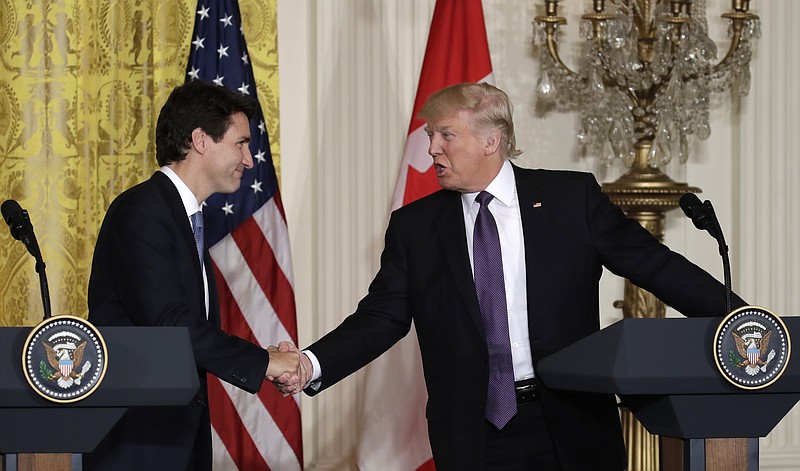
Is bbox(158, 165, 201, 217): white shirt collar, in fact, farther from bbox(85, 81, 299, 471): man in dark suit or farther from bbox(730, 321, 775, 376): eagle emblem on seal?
bbox(730, 321, 775, 376): eagle emblem on seal

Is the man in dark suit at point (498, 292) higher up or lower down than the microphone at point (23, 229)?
lower down

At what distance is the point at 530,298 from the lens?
3.04 meters

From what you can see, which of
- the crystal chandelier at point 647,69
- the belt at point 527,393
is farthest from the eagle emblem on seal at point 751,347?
the crystal chandelier at point 647,69

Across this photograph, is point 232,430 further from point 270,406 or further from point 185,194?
point 185,194

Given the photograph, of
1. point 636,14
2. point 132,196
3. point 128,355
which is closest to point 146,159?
point 132,196

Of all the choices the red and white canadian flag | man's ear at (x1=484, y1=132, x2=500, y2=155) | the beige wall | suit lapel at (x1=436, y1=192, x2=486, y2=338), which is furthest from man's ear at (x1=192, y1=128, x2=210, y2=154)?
the beige wall

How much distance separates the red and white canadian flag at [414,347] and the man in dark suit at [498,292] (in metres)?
1.15

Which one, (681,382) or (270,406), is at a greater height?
(681,382)

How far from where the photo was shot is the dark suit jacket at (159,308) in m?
2.76

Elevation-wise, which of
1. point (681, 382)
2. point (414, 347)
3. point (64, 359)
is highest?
point (64, 359)

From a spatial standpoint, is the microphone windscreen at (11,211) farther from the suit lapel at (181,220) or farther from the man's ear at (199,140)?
the man's ear at (199,140)

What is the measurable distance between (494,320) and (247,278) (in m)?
1.67

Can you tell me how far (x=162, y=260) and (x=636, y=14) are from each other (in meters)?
2.47

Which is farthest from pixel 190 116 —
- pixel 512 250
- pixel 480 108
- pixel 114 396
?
pixel 114 396
